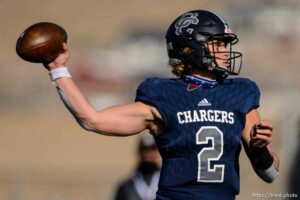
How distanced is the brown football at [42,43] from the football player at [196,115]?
6 cm

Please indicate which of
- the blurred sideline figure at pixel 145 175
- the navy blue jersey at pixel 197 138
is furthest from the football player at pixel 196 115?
the blurred sideline figure at pixel 145 175

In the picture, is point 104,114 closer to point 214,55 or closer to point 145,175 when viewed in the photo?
point 214,55

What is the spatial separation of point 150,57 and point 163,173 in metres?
23.7

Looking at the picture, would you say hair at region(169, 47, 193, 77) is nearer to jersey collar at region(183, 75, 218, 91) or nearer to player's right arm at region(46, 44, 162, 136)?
jersey collar at region(183, 75, 218, 91)

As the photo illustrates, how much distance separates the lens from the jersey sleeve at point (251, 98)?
430cm

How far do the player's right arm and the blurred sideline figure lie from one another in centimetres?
289

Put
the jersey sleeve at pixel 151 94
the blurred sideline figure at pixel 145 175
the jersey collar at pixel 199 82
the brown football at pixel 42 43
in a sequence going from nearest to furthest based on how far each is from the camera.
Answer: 1. the brown football at pixel 42 43
2. the jersey sleeve at pixel 151 94
3. the jersey collar at pixel 199 82
4. the blurred sideline figure at pixel 145 175

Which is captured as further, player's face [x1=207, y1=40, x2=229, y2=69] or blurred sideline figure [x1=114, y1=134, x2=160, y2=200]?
blurred sideline figure [x1=114, y1=134, x2=160, y2=200]

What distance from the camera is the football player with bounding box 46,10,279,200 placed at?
4164 millimetres

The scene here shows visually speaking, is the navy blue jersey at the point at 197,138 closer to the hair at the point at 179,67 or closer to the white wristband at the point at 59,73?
the hair at the point at 179,67

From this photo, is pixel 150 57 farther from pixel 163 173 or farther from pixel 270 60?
pixel 163 173

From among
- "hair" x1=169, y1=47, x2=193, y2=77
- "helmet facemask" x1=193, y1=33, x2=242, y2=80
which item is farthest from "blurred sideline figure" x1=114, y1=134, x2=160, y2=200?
"helmet facemask" x1=193, y1=33, x2=242, y2=80

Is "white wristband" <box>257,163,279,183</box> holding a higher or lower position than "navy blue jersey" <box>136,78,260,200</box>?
lower

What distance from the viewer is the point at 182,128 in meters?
4.19
